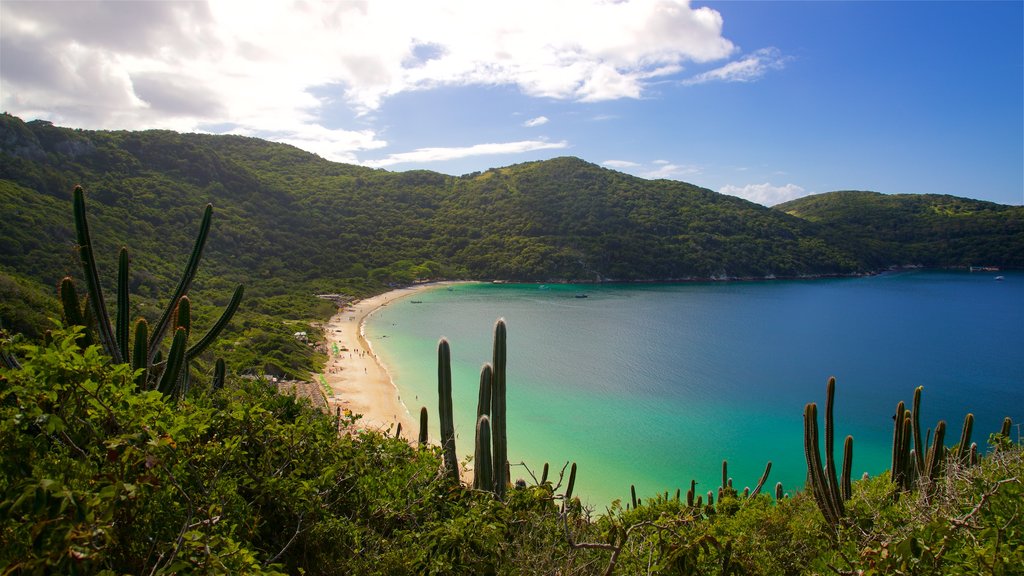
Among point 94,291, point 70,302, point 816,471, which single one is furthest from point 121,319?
point 816,471

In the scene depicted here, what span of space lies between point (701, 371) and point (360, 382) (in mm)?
23595

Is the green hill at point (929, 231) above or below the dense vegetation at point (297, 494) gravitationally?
above

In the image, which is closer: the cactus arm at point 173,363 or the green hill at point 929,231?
the cactus arm at point 173,363

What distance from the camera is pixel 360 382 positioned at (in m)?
31.7

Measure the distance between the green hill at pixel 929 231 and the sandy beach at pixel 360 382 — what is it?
9976 centimetres

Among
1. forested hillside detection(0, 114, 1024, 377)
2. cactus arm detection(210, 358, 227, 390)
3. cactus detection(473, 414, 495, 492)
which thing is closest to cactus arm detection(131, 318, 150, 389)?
cactus arm detection(210, 358, 227, 390)

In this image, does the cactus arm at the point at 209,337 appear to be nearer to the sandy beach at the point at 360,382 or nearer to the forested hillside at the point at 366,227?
the sandy beach at the point at 360,382

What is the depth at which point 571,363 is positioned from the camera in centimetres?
3947

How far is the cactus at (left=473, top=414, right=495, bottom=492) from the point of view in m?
8.45

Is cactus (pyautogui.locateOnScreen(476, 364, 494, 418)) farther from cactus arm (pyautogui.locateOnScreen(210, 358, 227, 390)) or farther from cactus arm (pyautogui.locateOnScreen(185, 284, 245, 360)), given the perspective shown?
cactus arm (pyautogui.locateOnScreen(210, 358, 227, 390))

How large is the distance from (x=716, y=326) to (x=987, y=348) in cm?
2130

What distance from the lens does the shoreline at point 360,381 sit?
25469 mm

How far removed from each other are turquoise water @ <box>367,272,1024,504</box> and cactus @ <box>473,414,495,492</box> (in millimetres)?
9284

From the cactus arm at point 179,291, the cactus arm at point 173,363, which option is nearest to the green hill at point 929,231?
the cactus arm at point 179,291
